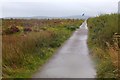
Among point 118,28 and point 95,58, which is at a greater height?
point 118,28

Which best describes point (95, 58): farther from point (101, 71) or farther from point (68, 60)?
point (101, 71)

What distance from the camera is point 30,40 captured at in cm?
1616

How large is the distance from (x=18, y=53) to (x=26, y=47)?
1606 mm

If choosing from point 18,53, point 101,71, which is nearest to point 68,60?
point 18,53

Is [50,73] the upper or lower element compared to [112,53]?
lower

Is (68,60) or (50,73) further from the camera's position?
(68,60)

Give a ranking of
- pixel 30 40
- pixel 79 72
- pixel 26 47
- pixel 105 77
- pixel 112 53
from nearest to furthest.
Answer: pixel 105 77 < pixel 112 53 < pixel 79 72 < pixel 26 47 < pixel 30 40

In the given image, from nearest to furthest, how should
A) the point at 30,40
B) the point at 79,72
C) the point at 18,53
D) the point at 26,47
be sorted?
1. the point at 79,72
2. the point at 18,53
3. the point at 26,47
4. the point at 30,40

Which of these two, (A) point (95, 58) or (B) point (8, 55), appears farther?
(A) point (95, 58)

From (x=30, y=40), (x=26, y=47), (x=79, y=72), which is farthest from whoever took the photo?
(x=30, y=40)

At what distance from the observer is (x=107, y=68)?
1123cm

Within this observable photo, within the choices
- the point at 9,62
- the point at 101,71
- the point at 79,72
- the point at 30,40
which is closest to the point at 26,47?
the point at 30,40

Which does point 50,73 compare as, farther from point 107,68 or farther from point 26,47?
point 26,47

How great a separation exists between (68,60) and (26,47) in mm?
2054
